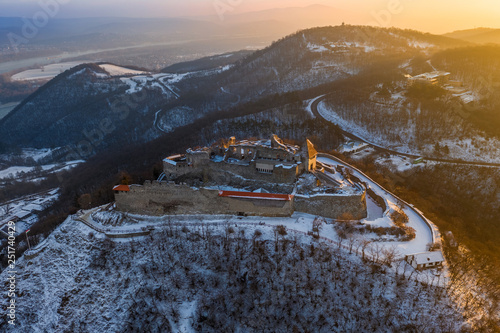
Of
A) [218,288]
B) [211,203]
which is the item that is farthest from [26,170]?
[218,288]

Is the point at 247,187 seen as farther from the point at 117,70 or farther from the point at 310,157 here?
the point at 117,70

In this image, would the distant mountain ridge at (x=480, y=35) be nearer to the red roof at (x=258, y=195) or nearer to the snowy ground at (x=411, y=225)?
the snowy ground at (x=411, y=225)

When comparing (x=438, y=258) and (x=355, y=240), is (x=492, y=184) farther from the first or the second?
(x=355, y=240)

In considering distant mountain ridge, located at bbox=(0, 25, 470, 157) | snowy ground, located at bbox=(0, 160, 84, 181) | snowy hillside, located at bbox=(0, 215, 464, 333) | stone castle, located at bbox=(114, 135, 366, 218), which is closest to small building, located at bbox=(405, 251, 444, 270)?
snowy hillside, located at bbox=(0, 215, 464, 333)

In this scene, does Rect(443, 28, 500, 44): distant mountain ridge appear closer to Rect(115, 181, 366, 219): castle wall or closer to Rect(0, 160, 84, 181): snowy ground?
Rect(115, 181, 366, 219): castle wall

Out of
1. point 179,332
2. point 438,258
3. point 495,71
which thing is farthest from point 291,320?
point 495,71

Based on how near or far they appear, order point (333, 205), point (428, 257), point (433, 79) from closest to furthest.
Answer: point (428, 257)
point (333, 205)
point (433, 79)

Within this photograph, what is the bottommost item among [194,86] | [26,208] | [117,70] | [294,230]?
[26,208]

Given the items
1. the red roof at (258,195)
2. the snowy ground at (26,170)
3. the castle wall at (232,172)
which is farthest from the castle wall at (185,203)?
the snowy ground at (26,170)
